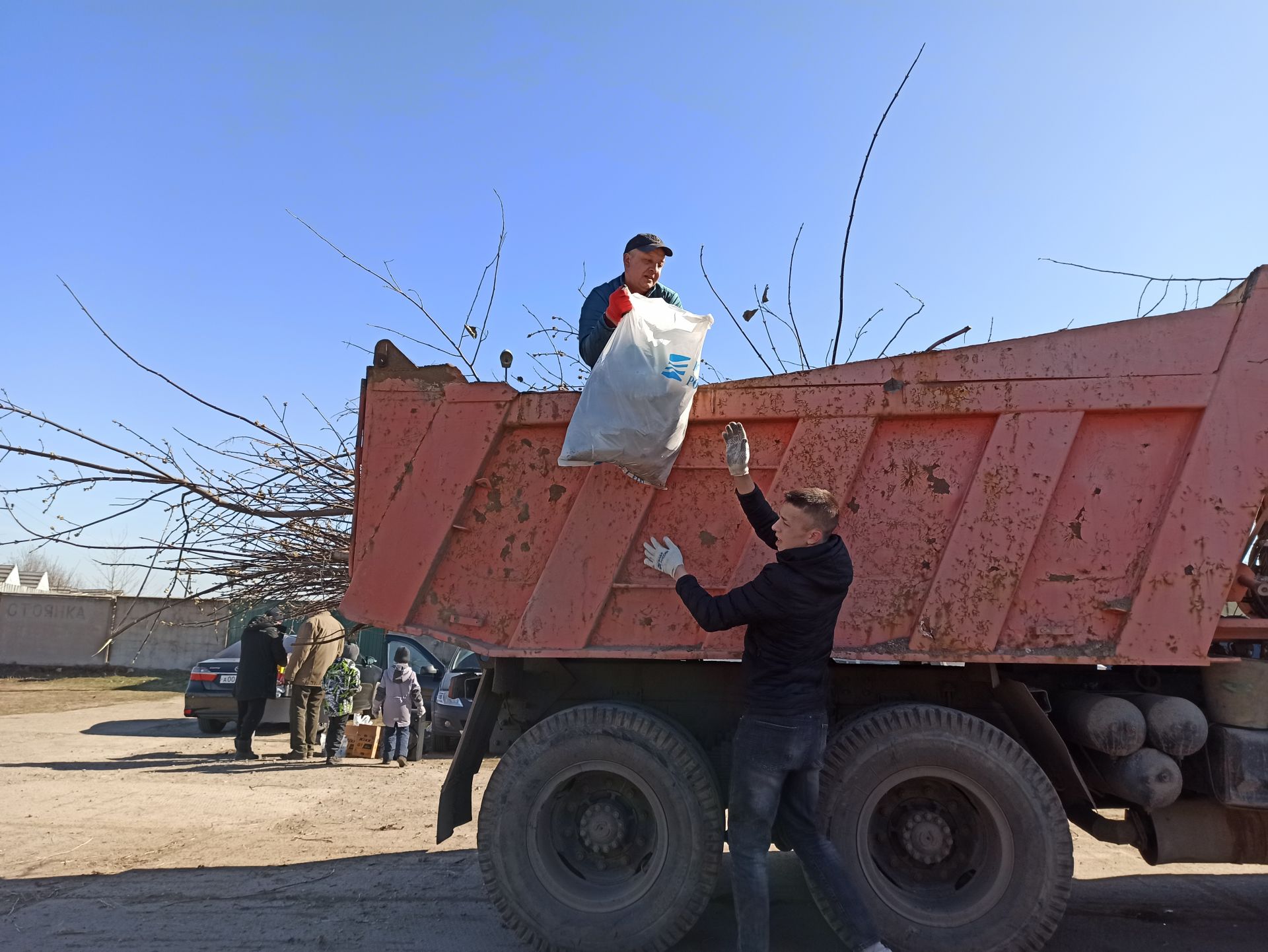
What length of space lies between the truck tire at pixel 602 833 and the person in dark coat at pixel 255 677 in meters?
7.12

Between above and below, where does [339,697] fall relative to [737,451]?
below

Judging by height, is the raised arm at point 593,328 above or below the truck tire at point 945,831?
above

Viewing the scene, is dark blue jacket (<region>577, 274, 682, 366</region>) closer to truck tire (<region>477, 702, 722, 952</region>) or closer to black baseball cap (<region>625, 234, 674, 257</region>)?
black baseball cap (<region>625, 234, 674, 257</region>)

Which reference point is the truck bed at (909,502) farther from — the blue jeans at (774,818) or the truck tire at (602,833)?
the blue jeans at (774,818)

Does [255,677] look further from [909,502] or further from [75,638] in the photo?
[75,638]

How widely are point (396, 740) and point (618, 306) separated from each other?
291 inches

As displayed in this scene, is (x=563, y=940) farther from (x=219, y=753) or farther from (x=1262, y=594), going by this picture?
(x=219, y=753)

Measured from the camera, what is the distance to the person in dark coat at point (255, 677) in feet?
32.1

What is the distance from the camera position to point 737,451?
3578mm

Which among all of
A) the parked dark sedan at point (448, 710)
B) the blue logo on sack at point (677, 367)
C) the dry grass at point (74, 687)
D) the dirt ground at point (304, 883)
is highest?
the blue logo on sack at point (677, 367)

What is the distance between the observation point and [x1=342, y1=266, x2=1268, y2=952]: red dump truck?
3523 mm

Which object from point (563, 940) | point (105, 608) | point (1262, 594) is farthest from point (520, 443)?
point (105, 608)

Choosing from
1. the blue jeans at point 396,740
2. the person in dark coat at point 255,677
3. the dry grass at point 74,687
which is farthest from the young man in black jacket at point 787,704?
the dry grass at point 74,687

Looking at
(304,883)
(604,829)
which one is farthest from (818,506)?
(304,883)
